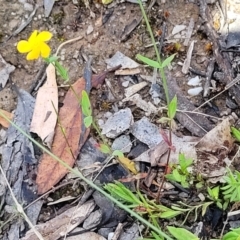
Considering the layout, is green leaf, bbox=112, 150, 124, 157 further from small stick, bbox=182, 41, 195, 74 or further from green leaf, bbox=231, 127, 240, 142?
small stick, bbox=182, 41, 195, 74

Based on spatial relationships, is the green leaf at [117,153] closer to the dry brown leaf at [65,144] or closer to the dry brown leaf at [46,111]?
the dry brown leaf at [65,144]

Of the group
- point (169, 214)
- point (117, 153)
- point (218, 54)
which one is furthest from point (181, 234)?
point (218, 54)

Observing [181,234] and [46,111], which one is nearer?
[181,234]

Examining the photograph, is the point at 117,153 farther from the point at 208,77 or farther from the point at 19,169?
the point at 208,77

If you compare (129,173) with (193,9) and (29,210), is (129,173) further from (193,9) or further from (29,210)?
(193,9)

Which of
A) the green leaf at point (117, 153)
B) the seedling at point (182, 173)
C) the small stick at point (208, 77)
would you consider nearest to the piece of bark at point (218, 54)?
the small stick at point (208, 77)

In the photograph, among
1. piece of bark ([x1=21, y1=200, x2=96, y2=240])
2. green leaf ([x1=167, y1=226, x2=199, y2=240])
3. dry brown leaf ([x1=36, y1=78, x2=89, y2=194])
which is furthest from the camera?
dry brown leaf ([x1=36, y1=78, x2=89, y2=194])

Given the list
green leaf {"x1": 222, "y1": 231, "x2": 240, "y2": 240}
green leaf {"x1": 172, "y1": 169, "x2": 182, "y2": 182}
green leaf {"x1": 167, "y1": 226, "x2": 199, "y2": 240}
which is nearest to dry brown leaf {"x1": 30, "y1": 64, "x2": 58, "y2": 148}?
green leaf {"x1": 172, "y1": 169, "x2": 182, "y2": 182}
